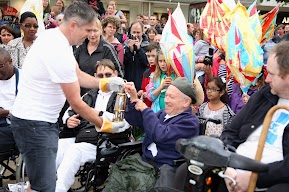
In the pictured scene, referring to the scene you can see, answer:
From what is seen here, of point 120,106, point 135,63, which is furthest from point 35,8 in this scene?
point 120,106

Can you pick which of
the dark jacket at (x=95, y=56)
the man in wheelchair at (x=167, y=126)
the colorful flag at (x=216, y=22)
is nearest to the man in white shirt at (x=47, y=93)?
the man in wheelchair at (x=167, y=126)

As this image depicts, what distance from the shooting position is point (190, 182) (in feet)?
7.54

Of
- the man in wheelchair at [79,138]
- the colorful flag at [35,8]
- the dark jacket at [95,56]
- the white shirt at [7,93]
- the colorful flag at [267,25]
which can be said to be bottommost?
the man in wheelchair at [79,138]

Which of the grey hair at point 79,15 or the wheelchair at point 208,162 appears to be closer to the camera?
the wheelchair at point 208,162

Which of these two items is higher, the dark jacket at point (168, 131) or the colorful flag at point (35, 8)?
the colorful flag at point (35, 8)

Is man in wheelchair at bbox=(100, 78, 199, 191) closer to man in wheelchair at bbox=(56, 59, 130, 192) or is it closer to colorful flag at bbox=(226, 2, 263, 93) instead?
man in wheelchair at bbox=(56, 59, 130, 192)

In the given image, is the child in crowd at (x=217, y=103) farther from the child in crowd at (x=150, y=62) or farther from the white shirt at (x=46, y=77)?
the white shirt at (x=46, y=77)

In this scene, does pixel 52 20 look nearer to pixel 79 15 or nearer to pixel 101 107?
pixel 101 107

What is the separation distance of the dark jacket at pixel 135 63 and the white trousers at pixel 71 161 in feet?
7.25

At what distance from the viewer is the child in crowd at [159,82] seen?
15.9 ft

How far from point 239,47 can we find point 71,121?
6.32 ft

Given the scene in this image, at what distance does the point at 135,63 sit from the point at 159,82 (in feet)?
4.33

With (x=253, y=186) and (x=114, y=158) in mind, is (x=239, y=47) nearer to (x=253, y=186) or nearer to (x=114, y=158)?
(x=114, y=158)

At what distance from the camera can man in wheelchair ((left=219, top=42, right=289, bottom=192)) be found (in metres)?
2.50
